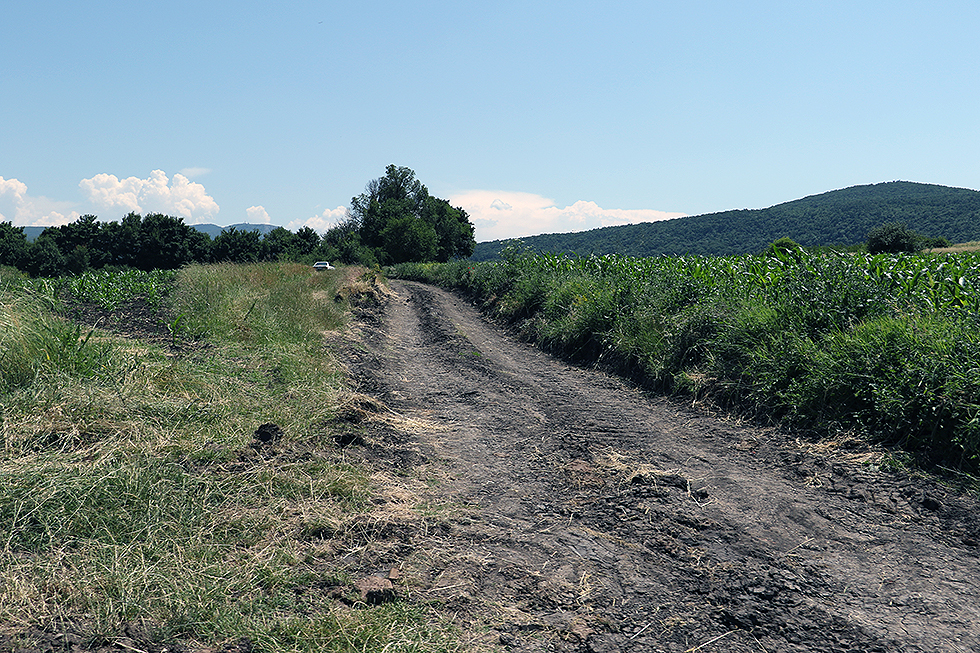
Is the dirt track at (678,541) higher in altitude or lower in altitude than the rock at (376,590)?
lower

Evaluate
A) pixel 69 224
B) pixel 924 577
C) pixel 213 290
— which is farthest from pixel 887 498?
pixel 69 224

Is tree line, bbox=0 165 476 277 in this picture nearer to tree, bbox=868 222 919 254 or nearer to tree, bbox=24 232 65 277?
tree, bbox=24 232 65 277

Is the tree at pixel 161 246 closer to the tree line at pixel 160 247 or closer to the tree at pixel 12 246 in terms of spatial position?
the tree line at pixel 160 247

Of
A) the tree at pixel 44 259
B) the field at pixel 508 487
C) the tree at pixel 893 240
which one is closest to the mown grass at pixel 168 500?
the field at pixel 508 487

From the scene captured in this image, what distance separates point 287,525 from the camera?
321 centimetres

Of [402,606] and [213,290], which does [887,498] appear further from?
[213,290]

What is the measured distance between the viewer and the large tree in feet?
173

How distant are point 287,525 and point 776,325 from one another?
18.7ft

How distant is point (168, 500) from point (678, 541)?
2871mm

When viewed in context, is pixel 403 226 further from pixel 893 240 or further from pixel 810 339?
pixel 810 339

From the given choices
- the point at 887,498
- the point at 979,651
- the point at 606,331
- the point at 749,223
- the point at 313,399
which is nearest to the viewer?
the point at 979,651

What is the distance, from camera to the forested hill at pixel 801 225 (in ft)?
235

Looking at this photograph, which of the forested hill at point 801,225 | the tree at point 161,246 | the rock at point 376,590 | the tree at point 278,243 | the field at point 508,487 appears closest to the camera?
the field at point 508,487

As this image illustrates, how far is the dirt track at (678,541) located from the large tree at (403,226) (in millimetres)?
44794
